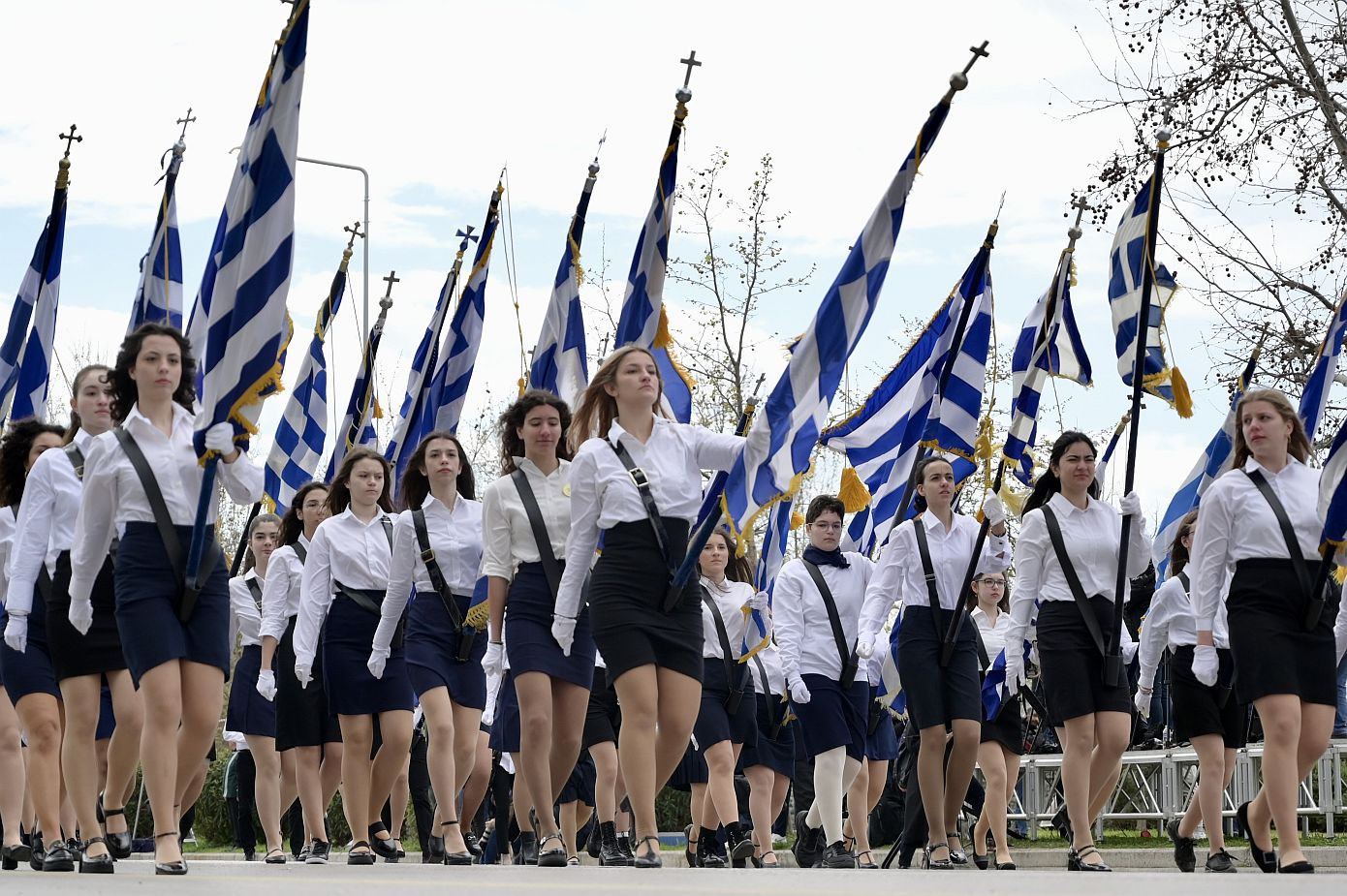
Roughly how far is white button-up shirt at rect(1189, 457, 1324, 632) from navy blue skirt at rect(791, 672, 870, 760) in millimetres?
3723

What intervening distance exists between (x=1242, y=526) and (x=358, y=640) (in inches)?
203

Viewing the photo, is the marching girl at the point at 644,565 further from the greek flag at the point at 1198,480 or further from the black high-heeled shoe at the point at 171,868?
the greek flag at the point at 1198,480

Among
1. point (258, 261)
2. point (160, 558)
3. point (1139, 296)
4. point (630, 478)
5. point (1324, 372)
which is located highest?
point (1139, 296)

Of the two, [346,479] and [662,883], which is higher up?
[346,479]

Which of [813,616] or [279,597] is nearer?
[279,597]

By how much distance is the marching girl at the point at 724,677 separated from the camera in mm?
12688

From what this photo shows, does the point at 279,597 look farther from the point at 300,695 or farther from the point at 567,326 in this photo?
the point at 567,326

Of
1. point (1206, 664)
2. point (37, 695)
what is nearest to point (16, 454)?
point (37, 695)

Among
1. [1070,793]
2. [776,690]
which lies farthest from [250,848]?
[1070,793]

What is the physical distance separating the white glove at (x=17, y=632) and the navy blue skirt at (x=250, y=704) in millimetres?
3979

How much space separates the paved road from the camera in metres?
6.31

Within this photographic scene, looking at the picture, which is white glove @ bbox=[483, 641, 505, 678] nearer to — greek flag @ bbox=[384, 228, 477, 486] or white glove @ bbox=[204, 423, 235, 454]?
white glove @ bbox=[204, 423, 235, 454]

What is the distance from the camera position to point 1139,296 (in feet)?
40.0

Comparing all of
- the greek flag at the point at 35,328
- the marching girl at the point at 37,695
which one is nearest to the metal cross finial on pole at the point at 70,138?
the greek flag at the point at 35,328
